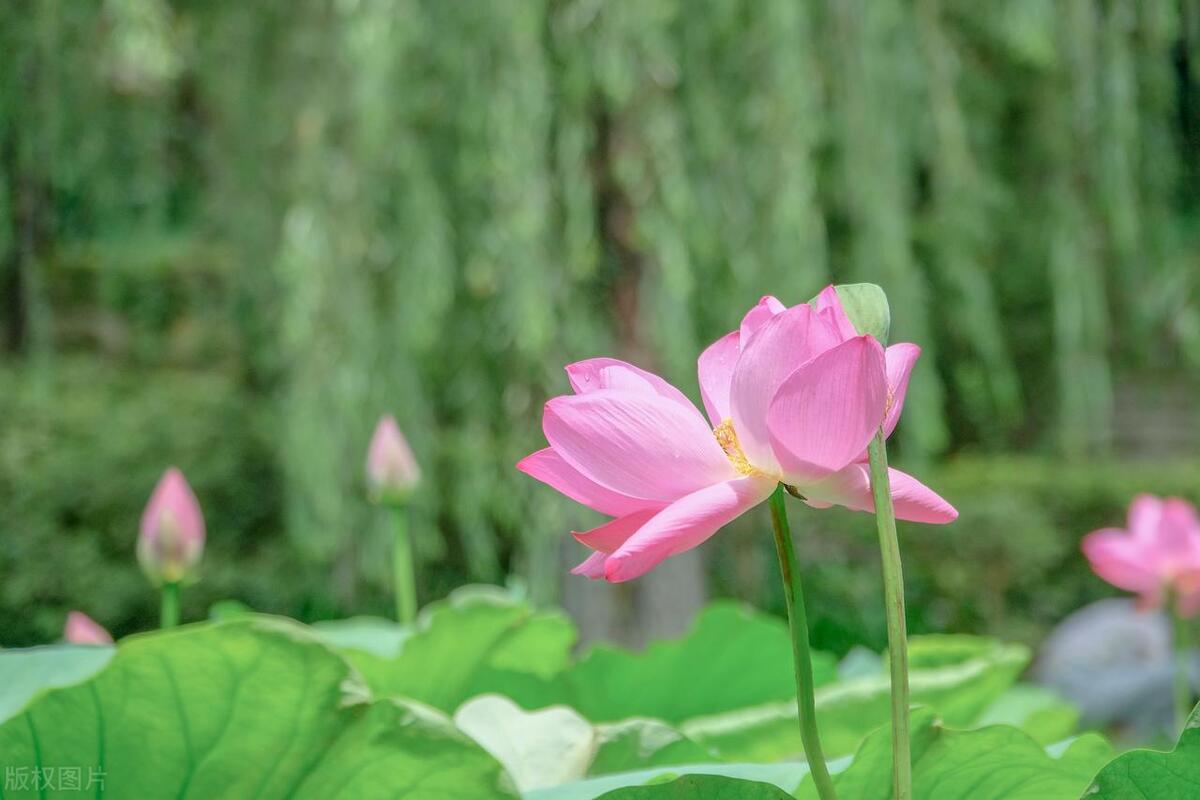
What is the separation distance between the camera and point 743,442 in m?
0.32

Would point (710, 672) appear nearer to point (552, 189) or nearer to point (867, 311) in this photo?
point (867, 311)

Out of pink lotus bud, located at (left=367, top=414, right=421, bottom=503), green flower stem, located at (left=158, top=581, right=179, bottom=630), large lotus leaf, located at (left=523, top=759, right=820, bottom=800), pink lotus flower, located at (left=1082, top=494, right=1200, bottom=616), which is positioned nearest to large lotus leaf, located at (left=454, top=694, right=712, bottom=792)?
large lotus leaf, located at (left=523, top=759, right=820, bottom=800)

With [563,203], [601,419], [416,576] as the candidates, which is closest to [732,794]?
[601,419]

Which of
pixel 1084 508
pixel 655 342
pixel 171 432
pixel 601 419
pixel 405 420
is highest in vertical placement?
pixel 601 419

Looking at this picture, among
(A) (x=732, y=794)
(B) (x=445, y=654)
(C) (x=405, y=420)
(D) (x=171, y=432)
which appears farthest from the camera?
(D) (x=171, y=432)

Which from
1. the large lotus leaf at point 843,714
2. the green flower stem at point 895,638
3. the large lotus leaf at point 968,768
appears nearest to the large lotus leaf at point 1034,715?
the large lotus leaf at point 843,714

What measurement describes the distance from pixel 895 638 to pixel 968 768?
103mm

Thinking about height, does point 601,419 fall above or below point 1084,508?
above

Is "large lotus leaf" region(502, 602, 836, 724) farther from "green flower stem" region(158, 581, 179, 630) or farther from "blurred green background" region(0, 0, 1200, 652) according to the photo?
"blurred green background" region(0, 0, 1200, 652)

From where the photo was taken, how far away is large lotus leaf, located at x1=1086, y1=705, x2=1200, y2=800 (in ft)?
0.96

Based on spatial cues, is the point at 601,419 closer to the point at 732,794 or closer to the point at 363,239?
the point at 732,794

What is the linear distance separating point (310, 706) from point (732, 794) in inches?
4.9

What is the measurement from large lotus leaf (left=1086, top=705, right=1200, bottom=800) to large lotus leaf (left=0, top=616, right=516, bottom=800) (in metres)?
0.16

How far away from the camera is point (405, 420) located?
2.37 meters
